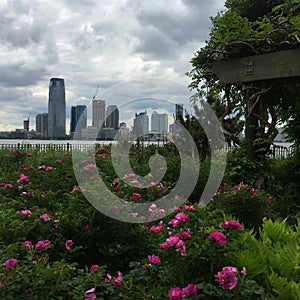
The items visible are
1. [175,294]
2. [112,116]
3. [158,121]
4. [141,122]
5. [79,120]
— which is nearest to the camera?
[175,294]

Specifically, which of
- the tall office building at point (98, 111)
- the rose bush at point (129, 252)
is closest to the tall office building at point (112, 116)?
the tall office building at point (98, 111)

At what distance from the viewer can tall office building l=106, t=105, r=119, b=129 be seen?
3654mm

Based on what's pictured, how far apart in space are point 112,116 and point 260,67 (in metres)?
1.97

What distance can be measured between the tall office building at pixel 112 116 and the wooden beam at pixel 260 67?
1.77 metres

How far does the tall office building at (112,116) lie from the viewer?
3.65m

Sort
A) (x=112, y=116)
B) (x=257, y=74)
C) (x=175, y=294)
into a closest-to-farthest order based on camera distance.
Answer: (x=175, y=294) → (x=112, y=116) → (x=257, y=74)

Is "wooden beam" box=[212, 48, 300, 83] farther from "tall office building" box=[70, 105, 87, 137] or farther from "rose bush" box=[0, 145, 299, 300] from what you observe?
"tall office building" box=[70, 105, 87, 137]

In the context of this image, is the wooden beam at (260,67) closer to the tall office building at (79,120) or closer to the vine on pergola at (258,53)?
the vine on pergola at (258,53)

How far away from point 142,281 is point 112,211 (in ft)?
2.63

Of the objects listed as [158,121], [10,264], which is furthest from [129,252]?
[158,121]

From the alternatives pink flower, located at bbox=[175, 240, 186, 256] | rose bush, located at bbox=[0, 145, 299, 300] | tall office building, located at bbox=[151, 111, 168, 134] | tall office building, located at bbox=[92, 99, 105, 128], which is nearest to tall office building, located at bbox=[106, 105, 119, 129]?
tall office building, located at bbox=[92, 99, 105, 128]

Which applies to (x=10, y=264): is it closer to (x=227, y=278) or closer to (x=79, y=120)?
(x=227, y=278)

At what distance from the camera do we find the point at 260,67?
455cm

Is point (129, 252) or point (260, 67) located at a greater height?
point (260, 67)
